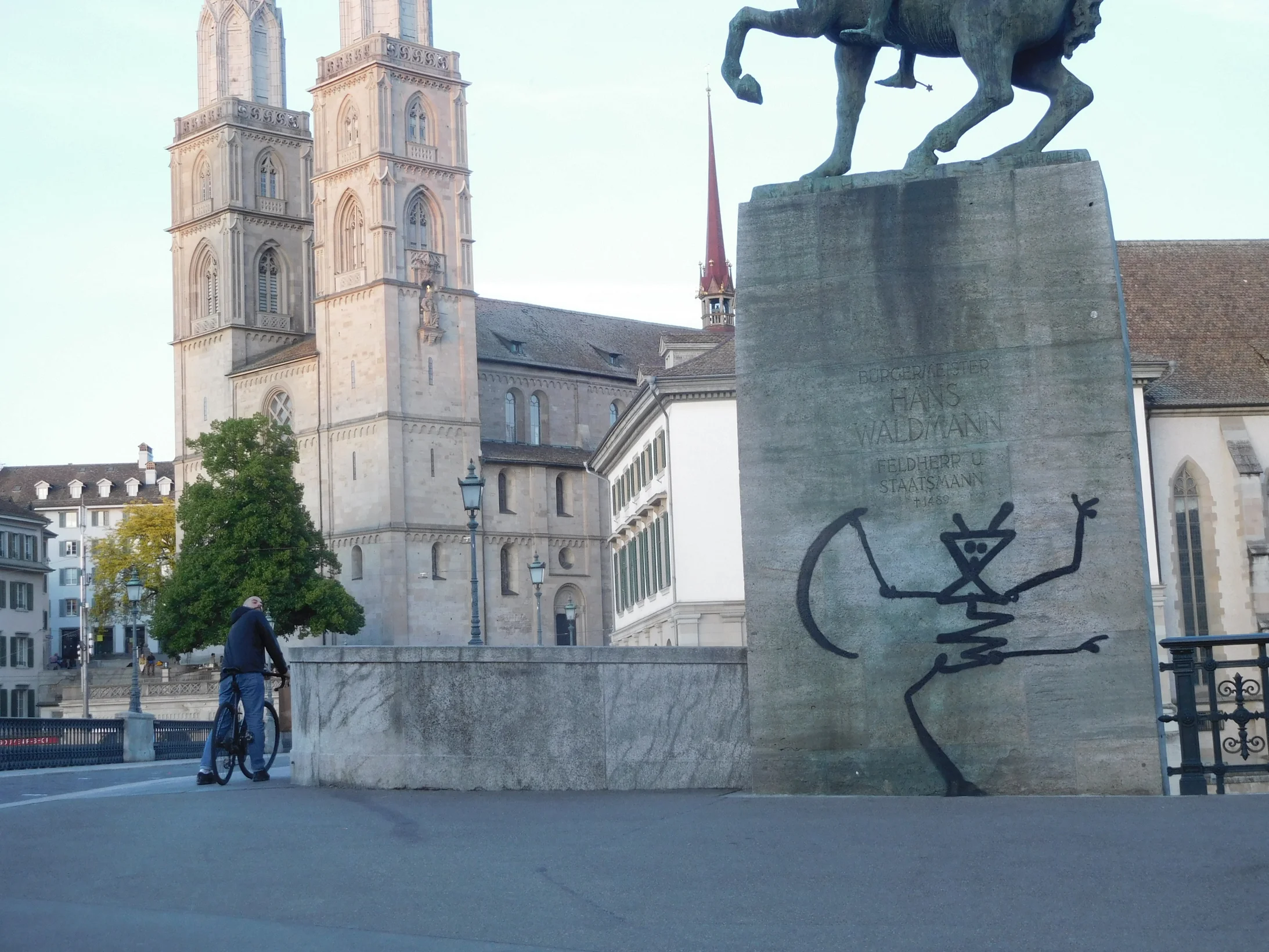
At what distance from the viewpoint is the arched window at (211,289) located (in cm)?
9531

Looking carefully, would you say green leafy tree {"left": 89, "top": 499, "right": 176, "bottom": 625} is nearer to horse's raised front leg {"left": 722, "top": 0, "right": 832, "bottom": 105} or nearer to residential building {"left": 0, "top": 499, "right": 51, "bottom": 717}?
residential building {"left": 0, "top": 499, "right": 51, "bottom": 717}

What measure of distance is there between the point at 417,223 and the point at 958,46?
79.4m

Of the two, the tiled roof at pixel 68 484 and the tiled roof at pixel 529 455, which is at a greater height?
the tiled roof at pixel 68 484

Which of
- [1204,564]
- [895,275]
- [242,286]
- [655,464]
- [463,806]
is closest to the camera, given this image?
[463,806]

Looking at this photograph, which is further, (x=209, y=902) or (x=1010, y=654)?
(x=1010, y=654)

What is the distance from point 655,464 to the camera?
58.0 m

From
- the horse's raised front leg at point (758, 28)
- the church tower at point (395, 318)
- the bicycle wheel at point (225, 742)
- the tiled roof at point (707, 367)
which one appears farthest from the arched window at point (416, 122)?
the horse's raised front leg at point (758, 28)

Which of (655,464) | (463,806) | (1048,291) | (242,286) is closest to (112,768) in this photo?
(463,806)

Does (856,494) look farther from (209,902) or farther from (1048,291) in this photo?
(209,902)

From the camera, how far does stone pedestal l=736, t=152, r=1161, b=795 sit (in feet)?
35.7

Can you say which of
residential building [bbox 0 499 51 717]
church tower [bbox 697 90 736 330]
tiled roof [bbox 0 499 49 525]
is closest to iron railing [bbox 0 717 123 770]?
residential building [bbox 0 499 51 717]

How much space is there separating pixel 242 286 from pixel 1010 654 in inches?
3436

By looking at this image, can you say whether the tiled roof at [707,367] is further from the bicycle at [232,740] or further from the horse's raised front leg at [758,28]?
the horse's raised front leg at [758,28]

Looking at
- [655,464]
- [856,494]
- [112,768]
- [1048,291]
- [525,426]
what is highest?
[525,426]
